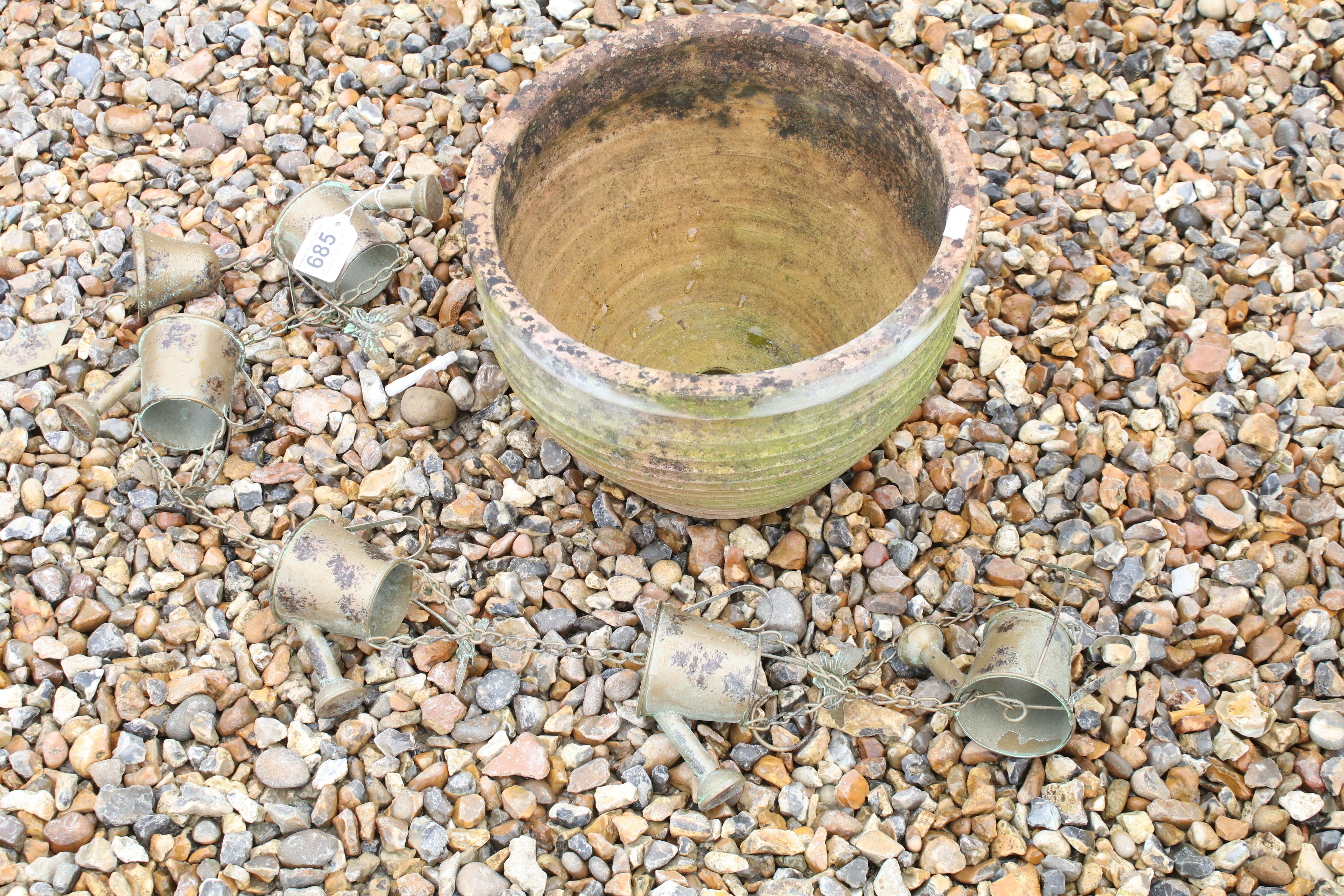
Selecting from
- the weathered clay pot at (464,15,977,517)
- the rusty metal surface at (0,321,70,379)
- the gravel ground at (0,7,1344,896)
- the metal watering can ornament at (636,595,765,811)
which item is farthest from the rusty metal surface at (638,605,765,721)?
the rusty metal surface at (0,321,70,379)

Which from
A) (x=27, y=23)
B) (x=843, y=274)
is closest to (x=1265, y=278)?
(x=843, y=274)

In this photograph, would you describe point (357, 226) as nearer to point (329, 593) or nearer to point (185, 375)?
point (185, 375)

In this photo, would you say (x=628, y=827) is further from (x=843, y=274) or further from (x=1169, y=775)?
(x=843, y=274)

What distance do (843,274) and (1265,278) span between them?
1188 millimetres

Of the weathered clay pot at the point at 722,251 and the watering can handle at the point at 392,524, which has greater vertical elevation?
the weathered clay pot at the point at 722,251

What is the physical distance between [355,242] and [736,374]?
1.21 metres

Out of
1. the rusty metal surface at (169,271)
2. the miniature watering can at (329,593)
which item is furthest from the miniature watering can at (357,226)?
the miniature watering can at (329,593)

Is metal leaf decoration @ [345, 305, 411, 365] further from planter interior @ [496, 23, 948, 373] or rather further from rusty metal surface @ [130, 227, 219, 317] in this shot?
planter interior @ [496, 23, 948, 373]

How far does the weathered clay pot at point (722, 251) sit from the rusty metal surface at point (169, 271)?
1030 mm

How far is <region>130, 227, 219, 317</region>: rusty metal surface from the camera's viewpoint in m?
2.71

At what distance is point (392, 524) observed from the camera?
2.47 meters

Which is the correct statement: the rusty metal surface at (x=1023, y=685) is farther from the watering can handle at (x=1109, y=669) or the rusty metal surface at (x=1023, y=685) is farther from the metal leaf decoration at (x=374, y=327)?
the metal leaf decoration at (x=374, y=327)

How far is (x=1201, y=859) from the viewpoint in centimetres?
200

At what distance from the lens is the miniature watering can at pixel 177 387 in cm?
247
